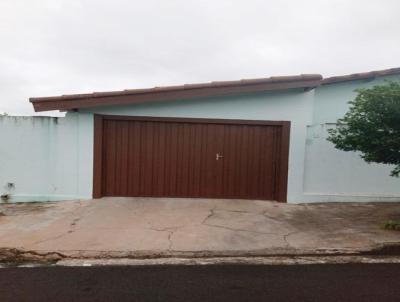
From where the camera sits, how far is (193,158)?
956 cm

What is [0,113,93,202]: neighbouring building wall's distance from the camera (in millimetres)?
9273

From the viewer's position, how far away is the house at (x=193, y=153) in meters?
9.31

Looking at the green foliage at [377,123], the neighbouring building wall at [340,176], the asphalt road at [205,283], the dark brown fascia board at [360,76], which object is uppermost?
the dark brown fascia board at [360,76]

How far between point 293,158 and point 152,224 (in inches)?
159

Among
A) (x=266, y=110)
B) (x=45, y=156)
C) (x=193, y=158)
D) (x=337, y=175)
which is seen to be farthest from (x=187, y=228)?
(x=337, y=175)

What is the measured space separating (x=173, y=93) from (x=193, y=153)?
1.55m

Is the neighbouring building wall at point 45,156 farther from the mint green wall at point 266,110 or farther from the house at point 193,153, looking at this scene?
the mint green wall at point 266,110

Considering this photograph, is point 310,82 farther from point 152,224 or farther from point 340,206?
point 152,224

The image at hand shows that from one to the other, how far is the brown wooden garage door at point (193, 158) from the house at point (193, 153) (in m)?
0.02

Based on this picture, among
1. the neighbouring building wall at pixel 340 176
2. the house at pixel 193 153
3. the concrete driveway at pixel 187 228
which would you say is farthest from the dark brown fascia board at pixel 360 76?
the concrete driveway at pixel 187 228

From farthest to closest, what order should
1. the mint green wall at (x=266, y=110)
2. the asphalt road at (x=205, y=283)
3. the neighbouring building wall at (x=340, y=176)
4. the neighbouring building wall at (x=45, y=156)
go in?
1. the neighbouring building wall at (x=340, y=176)
2. the mint green wall at (x=266, y=110)
3. the neighbouring building wall at (x=45, y=156)
4. the asphalt road at (x=205, y=283)

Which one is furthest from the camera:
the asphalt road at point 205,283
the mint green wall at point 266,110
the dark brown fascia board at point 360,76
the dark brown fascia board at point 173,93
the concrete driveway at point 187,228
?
the dark brown fascia board at point 360,76

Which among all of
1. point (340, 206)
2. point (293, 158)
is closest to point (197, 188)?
point (293, 158)

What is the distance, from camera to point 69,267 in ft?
17.1
